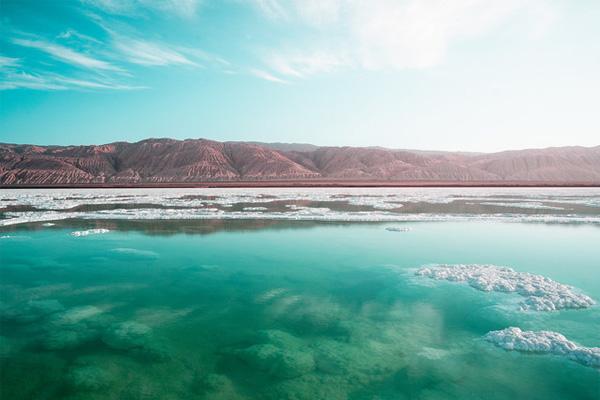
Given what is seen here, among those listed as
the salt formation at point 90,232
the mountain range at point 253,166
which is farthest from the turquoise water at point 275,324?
the mountain range at point 253,166

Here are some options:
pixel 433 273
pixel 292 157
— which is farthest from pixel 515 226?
pixel 292 157

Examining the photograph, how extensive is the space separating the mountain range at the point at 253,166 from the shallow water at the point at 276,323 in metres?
66.1

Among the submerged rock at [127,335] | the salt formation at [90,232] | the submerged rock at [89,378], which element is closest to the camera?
the submerged rock at [89,378]

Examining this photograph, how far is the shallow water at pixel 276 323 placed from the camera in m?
3.75

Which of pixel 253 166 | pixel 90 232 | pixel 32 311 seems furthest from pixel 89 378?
pixel 253 166

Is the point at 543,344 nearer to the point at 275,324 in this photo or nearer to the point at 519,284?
the point at 519,284

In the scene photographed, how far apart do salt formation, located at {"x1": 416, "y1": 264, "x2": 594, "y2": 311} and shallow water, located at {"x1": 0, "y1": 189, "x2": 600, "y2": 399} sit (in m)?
0.23

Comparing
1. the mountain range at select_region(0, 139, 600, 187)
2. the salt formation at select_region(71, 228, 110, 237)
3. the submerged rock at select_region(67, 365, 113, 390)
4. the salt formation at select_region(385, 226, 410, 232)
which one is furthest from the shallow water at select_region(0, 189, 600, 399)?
the mountain range at select_region(0, 139, 600, 187)

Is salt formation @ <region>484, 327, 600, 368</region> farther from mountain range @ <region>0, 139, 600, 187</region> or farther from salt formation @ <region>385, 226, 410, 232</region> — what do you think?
mountain range @ <region>0, 139, 600, 187</region>

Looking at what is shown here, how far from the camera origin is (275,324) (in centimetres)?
515

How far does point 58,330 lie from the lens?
500cm

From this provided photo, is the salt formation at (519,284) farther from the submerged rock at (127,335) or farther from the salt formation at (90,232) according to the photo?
the salt formation at (90,232)

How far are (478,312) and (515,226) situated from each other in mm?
9224

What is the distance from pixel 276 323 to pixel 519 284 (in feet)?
13.1
